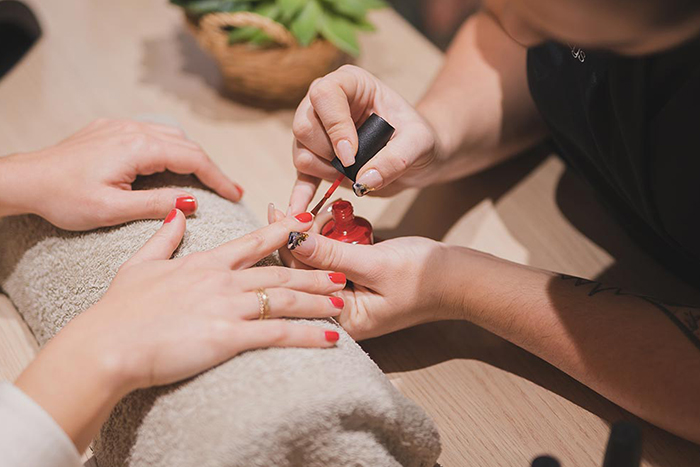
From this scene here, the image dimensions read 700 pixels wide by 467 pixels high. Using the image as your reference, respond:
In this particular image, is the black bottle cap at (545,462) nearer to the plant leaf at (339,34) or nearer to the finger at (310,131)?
the finger at (310,131)

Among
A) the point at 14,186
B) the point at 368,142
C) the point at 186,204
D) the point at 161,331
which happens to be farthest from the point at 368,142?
A: the point at 14,186

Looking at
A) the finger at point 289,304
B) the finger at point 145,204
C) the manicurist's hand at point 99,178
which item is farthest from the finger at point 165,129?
the finger at point 289,304

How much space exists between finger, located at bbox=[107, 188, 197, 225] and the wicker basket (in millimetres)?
419

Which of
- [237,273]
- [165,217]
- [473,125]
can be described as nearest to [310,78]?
[473,125]

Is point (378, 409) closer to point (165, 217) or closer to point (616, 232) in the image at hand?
point (165, 217)

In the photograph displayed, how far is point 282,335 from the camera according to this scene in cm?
65

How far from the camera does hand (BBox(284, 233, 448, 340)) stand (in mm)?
780

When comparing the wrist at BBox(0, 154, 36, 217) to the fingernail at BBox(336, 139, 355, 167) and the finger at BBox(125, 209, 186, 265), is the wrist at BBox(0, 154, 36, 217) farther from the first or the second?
the fingernail at BBox(336, 139, 355, 167)

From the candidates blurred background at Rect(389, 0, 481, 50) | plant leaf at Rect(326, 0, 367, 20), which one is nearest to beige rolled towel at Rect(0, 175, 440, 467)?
plant leaf at Rect(326, 0, 367, 20)

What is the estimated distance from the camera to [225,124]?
1225 mm

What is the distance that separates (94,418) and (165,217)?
0.27 meters

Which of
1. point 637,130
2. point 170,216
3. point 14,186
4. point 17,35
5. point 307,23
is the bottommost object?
point 17,35

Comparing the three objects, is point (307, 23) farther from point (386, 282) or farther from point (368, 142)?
point (386, 282)

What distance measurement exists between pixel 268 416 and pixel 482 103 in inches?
24.7
